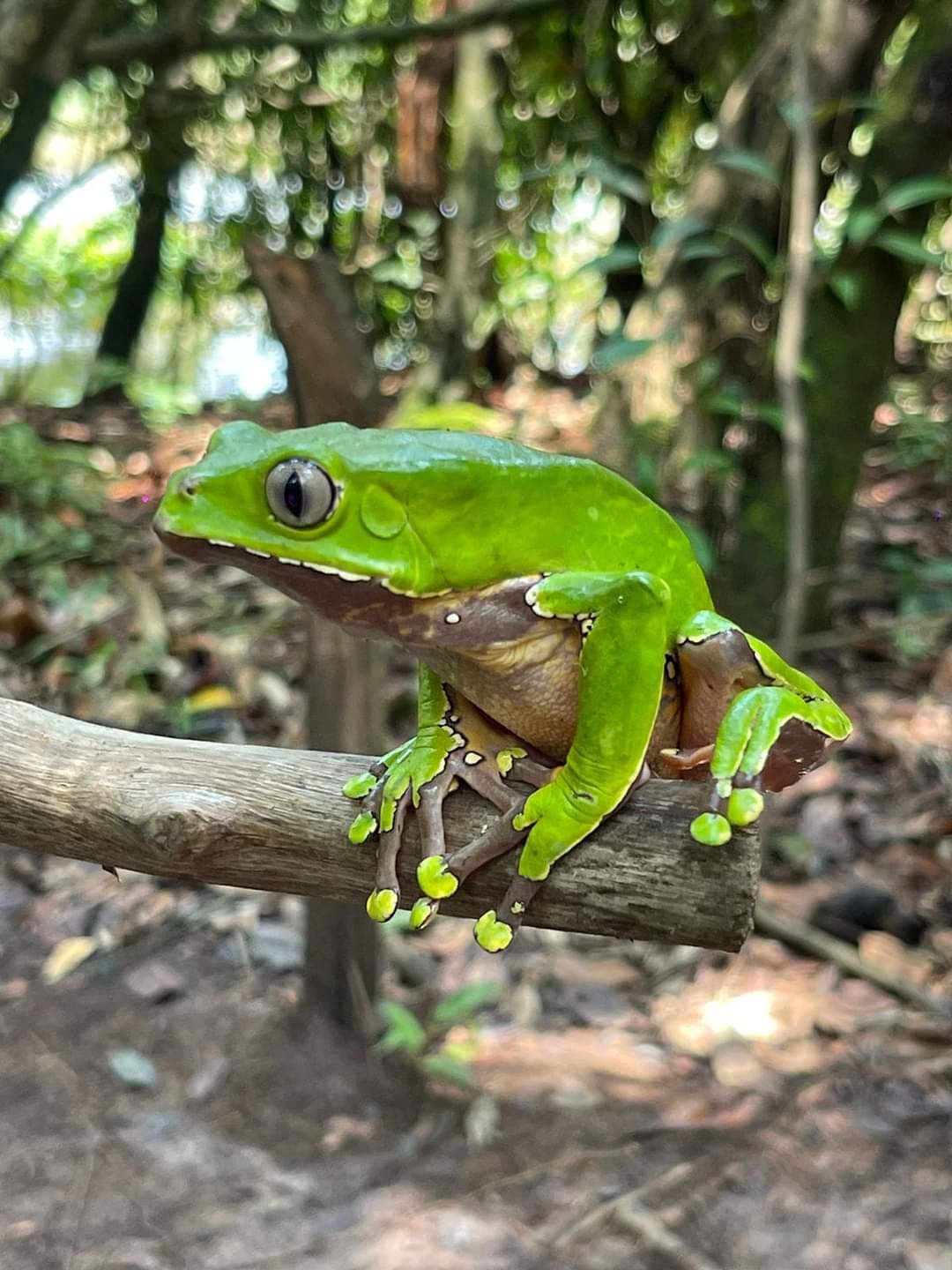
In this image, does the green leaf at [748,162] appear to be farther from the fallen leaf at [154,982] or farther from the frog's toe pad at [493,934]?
the fallen leaf at [154,982]

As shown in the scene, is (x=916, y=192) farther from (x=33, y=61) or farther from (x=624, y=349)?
(x=33, y=61)

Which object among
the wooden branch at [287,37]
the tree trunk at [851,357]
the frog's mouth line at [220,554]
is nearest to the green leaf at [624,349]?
the tree trunk at [851,357]

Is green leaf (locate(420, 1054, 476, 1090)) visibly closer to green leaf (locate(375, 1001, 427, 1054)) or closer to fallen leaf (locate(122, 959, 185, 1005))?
green leaf (locate(375, 1001, 427, 1054))

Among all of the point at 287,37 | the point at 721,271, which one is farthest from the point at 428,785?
the point at 287,37

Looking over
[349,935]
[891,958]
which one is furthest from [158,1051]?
[891,958]

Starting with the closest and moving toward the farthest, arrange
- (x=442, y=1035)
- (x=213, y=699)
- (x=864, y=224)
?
(x=442, y=1035) < (x=864, y=224) < (x=213, y=699)

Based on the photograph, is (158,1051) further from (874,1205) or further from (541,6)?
(541,6)

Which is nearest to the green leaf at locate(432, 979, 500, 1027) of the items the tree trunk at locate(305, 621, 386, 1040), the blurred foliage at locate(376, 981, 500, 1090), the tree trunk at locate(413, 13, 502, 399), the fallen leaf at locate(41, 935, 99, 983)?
the blurred foliage at locate(376, 981, 500, 1090)
